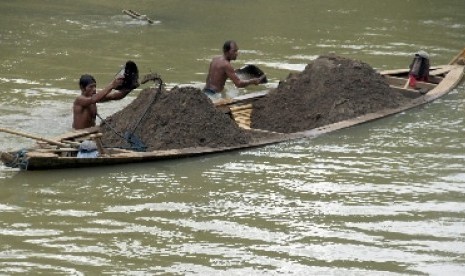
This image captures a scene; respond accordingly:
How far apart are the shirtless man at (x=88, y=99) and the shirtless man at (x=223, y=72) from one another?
7.16 feet

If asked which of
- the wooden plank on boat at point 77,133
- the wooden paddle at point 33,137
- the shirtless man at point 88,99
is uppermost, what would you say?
the shirtless man at point 88,99

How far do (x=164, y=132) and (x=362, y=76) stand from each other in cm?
288

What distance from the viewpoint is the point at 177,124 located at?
971 centimetres

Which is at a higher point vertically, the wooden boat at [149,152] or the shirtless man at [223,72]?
the shirtless man at [223,72]

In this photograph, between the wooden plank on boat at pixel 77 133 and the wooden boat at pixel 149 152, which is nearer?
the wooden boat at pixel 149 152

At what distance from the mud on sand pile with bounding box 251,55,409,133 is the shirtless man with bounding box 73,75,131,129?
184 centimetres

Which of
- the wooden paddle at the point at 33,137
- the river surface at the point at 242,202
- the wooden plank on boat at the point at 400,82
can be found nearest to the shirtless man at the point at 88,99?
the river surface at the point at 242,202

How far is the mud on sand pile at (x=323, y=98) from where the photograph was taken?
435 inches

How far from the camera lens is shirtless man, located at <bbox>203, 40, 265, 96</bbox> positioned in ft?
39.3

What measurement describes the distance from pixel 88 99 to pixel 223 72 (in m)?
2.57

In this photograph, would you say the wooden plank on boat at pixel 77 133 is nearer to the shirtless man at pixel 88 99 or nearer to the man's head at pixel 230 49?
the shirtless man at pixel 88 99

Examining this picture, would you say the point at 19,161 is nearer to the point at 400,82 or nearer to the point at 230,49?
the point at 230,49

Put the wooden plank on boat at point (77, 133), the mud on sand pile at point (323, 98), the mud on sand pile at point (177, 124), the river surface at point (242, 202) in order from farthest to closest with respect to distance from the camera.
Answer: the mud on sand pile at point (323, 98) → the mud on sand pile at point (177, 124) → the wooden plank on boat at point (77, 133) → the river surface at point (242, 202)

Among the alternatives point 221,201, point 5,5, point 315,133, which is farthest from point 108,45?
point 221,201
